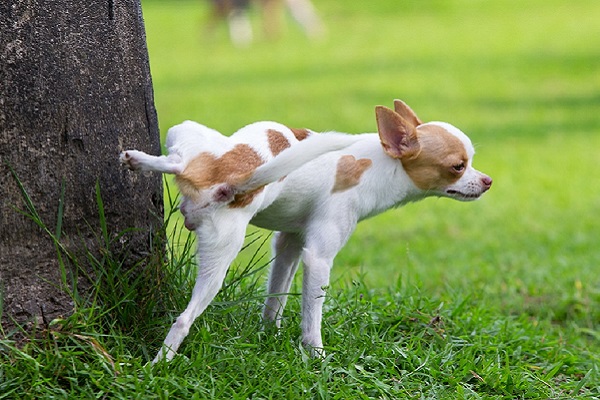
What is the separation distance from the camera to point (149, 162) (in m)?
3.32

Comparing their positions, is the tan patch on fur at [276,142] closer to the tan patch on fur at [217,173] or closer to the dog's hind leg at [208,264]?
the tan patch on fur at [217,173]

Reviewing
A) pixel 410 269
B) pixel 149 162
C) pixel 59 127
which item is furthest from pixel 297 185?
pixel 410 269

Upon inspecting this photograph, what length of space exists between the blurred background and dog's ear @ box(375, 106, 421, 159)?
1.28 metres

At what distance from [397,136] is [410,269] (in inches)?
100

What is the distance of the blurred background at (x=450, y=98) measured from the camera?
754cm

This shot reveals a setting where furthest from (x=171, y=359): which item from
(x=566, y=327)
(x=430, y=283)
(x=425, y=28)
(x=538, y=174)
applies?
(x=425, y=28)

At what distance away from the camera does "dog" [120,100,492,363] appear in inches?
135

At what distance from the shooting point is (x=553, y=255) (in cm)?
755

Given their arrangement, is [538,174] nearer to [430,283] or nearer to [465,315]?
[430,283]

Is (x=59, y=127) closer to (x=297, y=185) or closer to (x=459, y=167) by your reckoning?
(x=297, y=185)

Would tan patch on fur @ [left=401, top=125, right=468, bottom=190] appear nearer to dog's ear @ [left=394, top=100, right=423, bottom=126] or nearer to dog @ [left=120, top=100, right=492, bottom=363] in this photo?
dog @ [left=120, top=100, right=492, bottom=363]

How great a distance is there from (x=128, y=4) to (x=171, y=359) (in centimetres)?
129

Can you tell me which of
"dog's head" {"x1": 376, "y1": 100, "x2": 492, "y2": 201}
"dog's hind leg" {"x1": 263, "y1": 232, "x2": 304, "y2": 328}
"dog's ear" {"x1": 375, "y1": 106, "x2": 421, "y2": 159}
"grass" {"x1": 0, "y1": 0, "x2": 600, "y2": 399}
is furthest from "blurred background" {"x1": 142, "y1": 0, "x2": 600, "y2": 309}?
"dog's ear" {"x1": 375, "y1": 106, "x2": 421, "y2": 159}

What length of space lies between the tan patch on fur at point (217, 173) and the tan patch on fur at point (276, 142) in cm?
14
